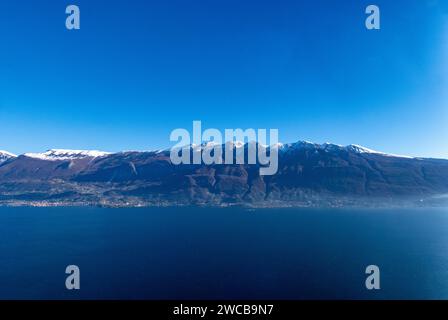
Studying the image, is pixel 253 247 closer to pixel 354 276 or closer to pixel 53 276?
pixel 354 276

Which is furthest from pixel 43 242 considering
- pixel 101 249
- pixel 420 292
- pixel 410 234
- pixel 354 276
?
pixel 410 234

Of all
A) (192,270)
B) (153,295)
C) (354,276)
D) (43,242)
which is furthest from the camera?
(43,242)

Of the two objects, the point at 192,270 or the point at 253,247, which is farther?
the point at 253,247

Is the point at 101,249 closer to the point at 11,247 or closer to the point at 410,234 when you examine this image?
the point at 11,247

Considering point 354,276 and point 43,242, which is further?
point 43,242

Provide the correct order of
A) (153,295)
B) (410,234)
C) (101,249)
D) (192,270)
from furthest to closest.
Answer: (410,234) → (101,249) → (192,270) → (153,295)
